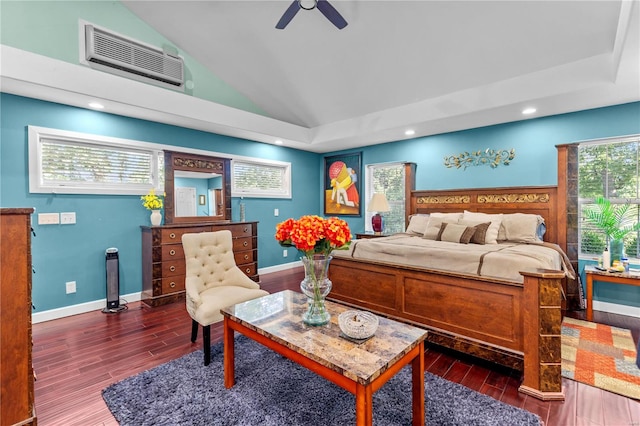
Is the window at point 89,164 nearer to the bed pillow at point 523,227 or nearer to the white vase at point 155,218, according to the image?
the white vase at point 155,218

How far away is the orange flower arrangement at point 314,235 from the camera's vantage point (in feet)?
5.86

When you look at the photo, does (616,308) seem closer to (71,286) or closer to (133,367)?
(133,367)

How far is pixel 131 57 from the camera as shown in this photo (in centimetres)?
352

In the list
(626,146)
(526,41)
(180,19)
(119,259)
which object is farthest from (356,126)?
(119,259)

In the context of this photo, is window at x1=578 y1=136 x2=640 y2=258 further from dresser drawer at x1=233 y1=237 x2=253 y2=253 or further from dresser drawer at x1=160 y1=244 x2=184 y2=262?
dresser drawer at x1=160 y1=244 x2=184 y2=262

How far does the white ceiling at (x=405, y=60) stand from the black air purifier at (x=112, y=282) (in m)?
1.85

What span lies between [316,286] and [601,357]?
2602 mm

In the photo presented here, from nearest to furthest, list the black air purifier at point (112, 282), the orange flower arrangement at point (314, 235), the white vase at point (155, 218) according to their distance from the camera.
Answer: the orange flower arrangement at point (314, 235), the black air purifier at point (112, 282), the white vase at point (155, 218)

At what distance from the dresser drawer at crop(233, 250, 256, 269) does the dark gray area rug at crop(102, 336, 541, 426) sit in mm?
2481

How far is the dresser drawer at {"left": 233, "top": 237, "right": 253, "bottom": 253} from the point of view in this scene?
4819 mm

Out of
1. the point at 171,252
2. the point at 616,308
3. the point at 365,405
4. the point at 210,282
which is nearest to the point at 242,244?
the point at 171,252

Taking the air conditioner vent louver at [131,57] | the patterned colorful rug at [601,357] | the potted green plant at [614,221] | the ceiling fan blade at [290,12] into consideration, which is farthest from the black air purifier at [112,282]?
the potted green plant at [614,221]

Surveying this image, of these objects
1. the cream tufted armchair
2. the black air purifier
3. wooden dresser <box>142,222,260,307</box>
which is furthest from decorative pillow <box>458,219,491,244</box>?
the black air purifier

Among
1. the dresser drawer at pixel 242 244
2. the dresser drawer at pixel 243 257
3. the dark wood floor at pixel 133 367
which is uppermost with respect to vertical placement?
the dresser drawer at pixel 242 244
